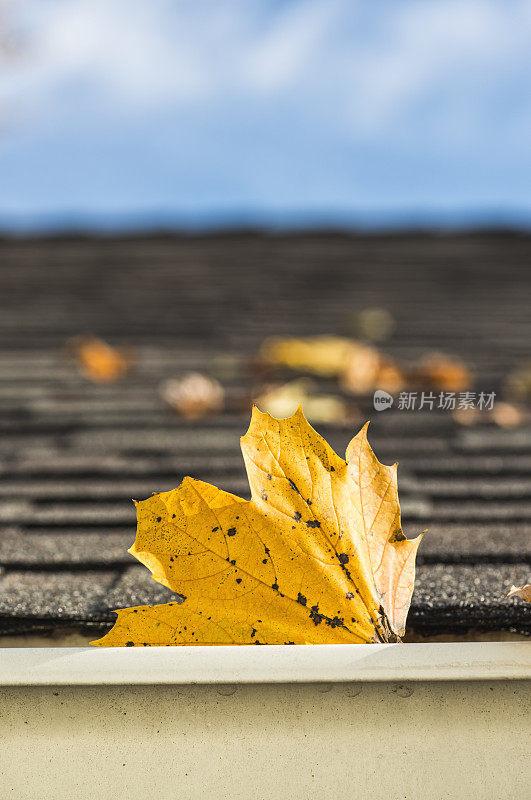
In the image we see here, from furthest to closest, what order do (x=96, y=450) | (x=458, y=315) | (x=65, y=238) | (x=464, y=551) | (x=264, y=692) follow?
1. (x=65, y=238)
2. (x=458, y=315)
3. (x=96, y=450)
4. (x=464, y=551)
5. (x=264, y=692)

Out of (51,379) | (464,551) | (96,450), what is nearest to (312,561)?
(464,551)

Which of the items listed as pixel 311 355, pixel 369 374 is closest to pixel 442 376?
pixel 369 374

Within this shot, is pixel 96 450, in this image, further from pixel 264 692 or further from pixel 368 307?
pixel 368 307

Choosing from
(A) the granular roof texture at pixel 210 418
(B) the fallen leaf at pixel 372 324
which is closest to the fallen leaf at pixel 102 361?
(A) the granular roof texture at pixel 210 418

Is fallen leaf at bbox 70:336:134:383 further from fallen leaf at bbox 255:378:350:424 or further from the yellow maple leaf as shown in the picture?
the yellow maple leaf

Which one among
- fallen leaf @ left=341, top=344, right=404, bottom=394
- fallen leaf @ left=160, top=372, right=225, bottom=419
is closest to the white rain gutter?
fallen leaf @ left=160, top=372, right=225, bottom=419

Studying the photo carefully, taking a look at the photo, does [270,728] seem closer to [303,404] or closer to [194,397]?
[303,404]
